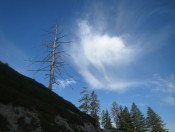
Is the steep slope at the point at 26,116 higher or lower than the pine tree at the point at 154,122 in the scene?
lower

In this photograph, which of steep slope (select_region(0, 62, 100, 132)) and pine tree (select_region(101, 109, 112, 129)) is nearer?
steep slope (select_region(0, 62, 100, 132))

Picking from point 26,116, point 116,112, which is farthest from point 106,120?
point 26,116

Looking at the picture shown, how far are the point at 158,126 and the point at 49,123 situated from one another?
62030mm

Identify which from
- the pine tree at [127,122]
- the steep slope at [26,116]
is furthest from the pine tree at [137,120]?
the steep slope at [26,116]

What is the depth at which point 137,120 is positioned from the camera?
67.1 m

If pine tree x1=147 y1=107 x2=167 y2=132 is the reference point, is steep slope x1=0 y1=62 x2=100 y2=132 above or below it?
below

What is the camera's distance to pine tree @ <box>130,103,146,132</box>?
6588 cm

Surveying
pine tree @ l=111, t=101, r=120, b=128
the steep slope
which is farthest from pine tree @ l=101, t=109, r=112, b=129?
the steep slope

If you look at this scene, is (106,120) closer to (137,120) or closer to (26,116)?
(137,120)

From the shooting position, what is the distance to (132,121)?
6762 centimetres

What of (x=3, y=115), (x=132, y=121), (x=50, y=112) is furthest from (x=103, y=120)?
(x=3, y=115)

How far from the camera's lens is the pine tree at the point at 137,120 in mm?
65875

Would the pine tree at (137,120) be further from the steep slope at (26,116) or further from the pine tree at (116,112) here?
the steep slope at (26,116)

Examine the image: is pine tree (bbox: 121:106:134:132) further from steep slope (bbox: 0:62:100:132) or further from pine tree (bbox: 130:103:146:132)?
steep slope (bbox: 0:62:100:132)
